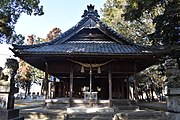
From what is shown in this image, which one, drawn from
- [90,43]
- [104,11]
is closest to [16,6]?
[90,43]

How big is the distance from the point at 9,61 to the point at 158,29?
1022 cm

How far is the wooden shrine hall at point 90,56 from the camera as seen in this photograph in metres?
11.5

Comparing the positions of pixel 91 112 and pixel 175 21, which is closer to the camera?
pixel 91 112

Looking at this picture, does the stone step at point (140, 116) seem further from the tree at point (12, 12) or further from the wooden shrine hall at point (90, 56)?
the tree at point (12, 12)

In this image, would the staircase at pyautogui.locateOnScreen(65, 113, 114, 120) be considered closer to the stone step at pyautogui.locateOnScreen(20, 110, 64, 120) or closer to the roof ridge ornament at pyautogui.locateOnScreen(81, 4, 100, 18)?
the stone step at pyautogui.locateOnScreen(20, 110, 64, 120)

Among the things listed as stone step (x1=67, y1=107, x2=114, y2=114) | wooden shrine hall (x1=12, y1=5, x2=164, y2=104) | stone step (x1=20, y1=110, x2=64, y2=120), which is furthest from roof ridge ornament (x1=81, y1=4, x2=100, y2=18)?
stone step (x1=20, y1=110, x2=64, y2=120)

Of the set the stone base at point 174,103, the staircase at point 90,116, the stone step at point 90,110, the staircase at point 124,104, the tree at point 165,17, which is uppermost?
the tree at point 165,17

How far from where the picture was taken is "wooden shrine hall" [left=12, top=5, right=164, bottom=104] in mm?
11477

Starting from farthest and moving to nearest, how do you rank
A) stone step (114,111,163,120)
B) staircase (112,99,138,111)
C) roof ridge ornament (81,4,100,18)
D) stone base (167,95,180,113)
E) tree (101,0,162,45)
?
tree (101,0,162,45) → roof ridge ornament (81,4,100,18) → staircase (112,99,138,111) → stone step (114,111,163,120) → stone base (167,95,180,113)

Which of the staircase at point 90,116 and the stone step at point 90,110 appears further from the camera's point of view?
the stone step at point 90,110

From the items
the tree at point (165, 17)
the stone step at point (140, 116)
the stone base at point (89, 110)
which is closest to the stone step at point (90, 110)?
the stone base at point (89, 110)

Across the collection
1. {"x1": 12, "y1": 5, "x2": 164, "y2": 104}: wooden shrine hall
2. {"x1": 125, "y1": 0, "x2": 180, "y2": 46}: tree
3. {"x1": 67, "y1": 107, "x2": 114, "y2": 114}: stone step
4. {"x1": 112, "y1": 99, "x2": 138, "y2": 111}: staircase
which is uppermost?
{"x1": 125, "y1": 0, "x2": 180, "y2": 46}: tree

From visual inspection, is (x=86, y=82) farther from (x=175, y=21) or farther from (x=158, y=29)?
(x=175, y=21)

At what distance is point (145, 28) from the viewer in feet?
78.3
